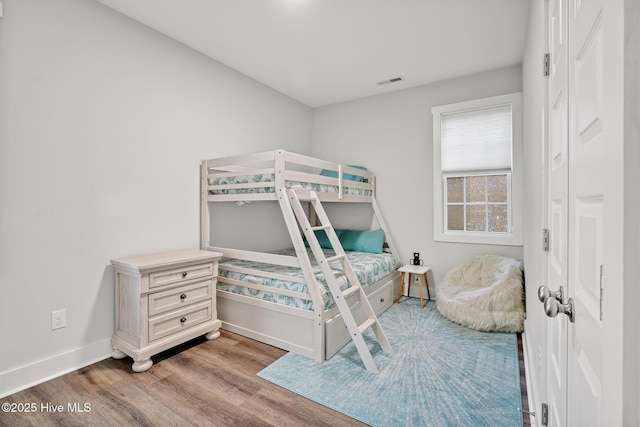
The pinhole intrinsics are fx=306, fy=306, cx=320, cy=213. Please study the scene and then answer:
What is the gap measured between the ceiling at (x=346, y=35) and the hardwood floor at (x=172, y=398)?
267 cm

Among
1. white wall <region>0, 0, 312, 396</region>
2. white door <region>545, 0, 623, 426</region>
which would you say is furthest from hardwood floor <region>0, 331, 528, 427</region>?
white door <region>545, 0, 623, 426</region>

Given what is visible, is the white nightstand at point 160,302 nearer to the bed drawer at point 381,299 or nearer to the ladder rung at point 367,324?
the ladder rung at point 367,324

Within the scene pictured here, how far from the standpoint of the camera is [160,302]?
7.30ft

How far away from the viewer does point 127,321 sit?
224 cm

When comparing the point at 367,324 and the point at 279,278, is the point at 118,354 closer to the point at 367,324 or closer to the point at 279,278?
the point at 279,278

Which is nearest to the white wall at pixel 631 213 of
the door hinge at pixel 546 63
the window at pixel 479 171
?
the door hinge at pixel 546 63

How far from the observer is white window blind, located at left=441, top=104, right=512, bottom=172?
335cm

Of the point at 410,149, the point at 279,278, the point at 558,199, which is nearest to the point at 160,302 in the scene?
the point at 279,278

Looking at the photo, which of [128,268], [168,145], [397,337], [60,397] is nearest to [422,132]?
[397,337]

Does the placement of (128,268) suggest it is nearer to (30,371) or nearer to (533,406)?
(30,371)

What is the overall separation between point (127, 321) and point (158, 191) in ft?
3.51

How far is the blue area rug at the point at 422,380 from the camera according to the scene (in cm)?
169

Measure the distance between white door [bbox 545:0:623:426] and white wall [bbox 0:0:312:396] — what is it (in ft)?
8.95

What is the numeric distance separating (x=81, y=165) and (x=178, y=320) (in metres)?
1.33
